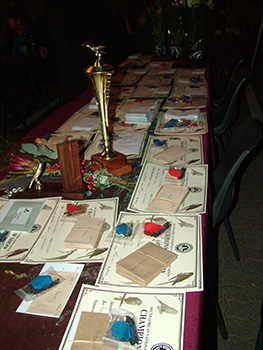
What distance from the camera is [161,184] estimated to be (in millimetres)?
1298

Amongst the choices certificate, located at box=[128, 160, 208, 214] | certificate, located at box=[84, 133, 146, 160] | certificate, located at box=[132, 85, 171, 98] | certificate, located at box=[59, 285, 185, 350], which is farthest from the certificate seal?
certificate, located at box=[132, 85, 171, 98]

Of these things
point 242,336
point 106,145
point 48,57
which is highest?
point 106,145

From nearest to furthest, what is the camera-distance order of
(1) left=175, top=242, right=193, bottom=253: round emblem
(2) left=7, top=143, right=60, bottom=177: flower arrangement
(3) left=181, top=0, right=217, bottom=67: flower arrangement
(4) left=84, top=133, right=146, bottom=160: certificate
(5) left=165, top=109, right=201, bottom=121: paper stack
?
(1) left=175, top=242, right=193, bottom=253: round emblem → (2) left=7, top=143, right=60, bottom=177: flower arrangement → (4) left=84, top=133, right=146, bottom=160: certificate → (5) left=165, top=109, right=201, bottom=121: paper stack → (3) left=181, top=0, right=217, bottom=67: flower arrangement

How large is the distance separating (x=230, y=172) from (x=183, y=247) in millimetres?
553

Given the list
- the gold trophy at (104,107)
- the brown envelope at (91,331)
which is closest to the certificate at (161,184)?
the gold trophy at (104,107)

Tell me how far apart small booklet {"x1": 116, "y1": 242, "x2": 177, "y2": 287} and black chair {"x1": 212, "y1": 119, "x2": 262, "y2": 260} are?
0.60 m

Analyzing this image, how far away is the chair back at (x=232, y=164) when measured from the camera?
4.58 ft

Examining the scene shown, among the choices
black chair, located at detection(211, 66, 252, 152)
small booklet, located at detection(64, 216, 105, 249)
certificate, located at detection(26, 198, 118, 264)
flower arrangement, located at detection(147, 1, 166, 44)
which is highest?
flower arrangement, located at detection(147, 1, 166, 44)

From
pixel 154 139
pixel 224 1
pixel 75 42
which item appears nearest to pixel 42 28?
pixel 75 42

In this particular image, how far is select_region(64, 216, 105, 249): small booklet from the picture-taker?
0.99 metres

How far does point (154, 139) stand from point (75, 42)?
2.32 m

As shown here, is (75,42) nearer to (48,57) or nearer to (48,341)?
(48,57)

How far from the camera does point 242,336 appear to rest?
5.34ft

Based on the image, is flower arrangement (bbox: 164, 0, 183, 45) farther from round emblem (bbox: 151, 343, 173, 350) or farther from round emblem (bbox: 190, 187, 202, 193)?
round emblem (bbox: 151, 343, 173, 350)
